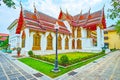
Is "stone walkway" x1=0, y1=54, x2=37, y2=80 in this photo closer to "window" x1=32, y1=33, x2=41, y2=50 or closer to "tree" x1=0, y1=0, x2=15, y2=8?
"tree" x1=0, y1=0, x2=15, y2=8

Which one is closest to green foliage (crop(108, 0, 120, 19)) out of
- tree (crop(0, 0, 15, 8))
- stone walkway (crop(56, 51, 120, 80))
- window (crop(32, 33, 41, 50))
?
stone walkway (crop(56, 51, 120, 80))

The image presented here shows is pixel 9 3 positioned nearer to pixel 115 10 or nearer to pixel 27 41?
pixel 115 10

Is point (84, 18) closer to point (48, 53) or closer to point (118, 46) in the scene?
point (48, 53)

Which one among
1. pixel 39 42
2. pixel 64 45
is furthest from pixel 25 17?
pixel 64 45

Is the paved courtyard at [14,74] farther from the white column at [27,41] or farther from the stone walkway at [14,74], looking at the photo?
the white column at [27,41]

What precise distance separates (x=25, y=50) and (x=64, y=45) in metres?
9.95

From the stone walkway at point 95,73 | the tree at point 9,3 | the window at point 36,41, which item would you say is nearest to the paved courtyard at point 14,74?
the stone walkway at point 95,73

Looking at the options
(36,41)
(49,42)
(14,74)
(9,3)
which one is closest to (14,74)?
(14,74)

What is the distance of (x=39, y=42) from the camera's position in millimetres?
20531

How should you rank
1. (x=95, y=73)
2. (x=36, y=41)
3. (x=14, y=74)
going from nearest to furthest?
(x=14, y=74), (x=95, y=73), (x=36, y=41)

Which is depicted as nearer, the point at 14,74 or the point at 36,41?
the point at 14,74

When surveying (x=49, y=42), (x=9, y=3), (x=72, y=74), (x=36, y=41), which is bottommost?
(x=72, y=74)

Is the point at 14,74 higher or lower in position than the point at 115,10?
lower

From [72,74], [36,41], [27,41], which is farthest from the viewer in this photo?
[36,41]
